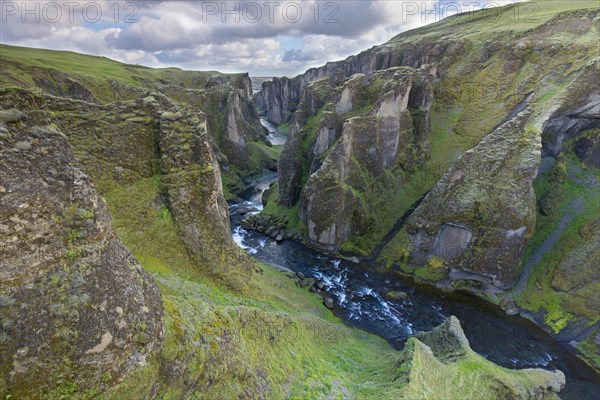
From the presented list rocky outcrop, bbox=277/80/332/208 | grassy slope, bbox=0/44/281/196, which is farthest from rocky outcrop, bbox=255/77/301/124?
rocky outcrop, bbox=277/80/332/208

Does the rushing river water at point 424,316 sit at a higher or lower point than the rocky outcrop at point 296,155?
lower

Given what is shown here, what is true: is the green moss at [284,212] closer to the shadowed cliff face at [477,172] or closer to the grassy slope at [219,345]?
the shadowed cliff face at [477,172]

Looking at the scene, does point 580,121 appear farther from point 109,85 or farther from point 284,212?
point 109,85

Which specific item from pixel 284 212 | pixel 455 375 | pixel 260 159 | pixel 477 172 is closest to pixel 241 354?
pixel 455 375

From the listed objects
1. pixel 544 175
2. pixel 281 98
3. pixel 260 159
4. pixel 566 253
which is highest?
pixel 281 98

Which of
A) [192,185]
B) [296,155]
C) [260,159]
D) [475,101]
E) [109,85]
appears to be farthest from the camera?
[260,159]

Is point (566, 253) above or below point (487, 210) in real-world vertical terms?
below

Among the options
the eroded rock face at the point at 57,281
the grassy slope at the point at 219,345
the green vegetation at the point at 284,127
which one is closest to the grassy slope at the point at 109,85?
the grassy slope at the point at 219,345
